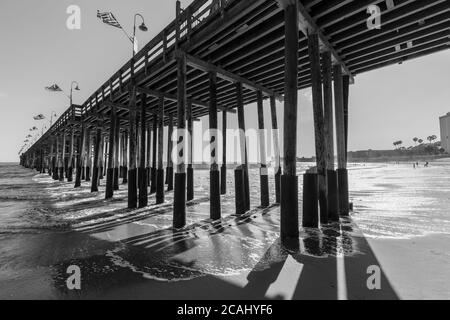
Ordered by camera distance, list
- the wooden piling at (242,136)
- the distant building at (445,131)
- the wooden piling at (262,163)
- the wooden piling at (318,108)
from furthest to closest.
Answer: the distant building at (445,131) → the wooden piling at (262,163) → the wooden piling at (242,136) → the wooden piling at (318,108)

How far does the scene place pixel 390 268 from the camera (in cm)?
437

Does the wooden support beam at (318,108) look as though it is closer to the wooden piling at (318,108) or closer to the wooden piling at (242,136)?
the wooden piling at (318,108)

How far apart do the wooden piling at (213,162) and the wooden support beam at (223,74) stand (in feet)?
0.83

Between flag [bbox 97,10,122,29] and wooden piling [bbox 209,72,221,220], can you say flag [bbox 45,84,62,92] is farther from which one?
wooden piling [bbox 209,72,221,220]

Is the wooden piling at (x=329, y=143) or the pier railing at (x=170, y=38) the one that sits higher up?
the pier railing at (x=170, y=38)

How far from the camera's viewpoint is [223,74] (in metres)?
10.2

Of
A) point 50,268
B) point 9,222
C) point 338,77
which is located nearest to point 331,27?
point 338,77

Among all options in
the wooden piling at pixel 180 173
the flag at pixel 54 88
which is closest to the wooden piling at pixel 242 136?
the wooden piling at pixel 180 173

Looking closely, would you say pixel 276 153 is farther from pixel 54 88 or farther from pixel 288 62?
pixel 54 88

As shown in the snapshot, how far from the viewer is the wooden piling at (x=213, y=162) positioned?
29.7ft

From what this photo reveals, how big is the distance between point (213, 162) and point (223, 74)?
3371mm

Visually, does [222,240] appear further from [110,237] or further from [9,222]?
[9,222]

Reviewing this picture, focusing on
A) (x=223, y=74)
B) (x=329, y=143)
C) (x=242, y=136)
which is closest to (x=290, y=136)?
(x=329, y=143)

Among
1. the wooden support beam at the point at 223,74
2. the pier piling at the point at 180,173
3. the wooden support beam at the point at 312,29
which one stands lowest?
the pier piling at the point at 180,173
